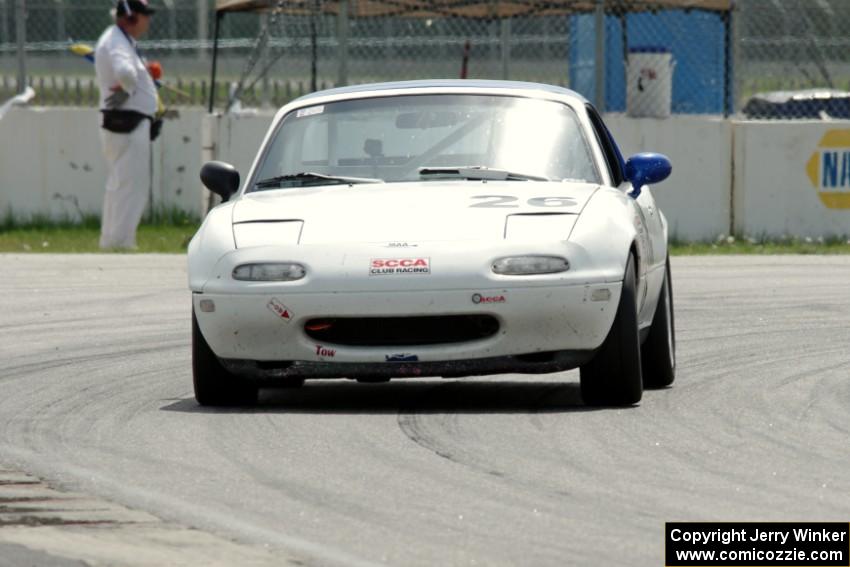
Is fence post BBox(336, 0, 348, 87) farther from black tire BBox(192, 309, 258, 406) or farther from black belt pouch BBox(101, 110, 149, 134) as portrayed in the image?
black tire BBox(192, 309, 258, 406)

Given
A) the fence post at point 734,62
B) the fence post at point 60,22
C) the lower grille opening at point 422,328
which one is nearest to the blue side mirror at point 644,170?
the lower grille opening at point 422,328

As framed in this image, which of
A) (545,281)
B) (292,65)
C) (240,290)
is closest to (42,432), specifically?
(240,290)

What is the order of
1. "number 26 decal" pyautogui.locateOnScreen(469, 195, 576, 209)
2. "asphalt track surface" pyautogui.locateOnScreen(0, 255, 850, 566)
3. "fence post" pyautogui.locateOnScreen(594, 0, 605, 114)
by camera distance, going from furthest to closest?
"fence post" pyautogui.locateOnScreen(594, 0, 605, 114), "number 26 decal" pyautogui.locateOnScreen(469, 195, 576, 209), "asphalt track surface" pyautogui.locateOnScreen(0, 255, 850, 566)

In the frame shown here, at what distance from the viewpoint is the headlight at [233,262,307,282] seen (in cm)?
759

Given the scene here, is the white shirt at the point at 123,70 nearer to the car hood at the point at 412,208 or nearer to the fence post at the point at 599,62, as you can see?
the fence post at the point at 599,62

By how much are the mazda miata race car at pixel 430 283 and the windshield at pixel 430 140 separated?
65mm

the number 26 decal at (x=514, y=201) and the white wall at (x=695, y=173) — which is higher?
the number 26 decal at (x=514, y=201)

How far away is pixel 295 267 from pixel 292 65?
14.7 meters

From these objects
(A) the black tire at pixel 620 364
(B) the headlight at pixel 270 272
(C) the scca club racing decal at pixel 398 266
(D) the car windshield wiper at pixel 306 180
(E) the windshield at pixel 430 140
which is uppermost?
(E) the windshield at pixel 430 140

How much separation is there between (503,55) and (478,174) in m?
12.8

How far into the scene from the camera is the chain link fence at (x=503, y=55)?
18734mm

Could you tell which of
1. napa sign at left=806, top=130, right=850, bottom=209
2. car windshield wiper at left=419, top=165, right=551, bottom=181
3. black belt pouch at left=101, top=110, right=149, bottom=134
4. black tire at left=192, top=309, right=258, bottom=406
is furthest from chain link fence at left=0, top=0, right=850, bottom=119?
black tire at left=192, top=309, right=258, bottom=406

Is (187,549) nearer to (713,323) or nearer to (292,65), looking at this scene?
(713,323)

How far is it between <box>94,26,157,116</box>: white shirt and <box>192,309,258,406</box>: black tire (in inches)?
375
